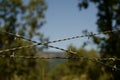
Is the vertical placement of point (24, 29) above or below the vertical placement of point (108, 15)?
above

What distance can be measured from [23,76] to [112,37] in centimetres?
1485

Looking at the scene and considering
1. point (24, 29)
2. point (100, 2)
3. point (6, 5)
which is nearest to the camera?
point (100, 2)

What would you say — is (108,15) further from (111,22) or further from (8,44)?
(8,44)

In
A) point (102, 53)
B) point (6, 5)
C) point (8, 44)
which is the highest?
point (6, 5)

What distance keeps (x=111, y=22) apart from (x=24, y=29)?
15429 mm

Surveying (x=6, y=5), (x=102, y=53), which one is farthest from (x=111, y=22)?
(x=6, y=5)

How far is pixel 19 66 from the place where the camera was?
31.7 m

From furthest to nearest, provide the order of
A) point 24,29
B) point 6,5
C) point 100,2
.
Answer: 1. point 24,29
2. point 6,5
3. point 100,2

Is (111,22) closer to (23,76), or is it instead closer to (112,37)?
(112,37)

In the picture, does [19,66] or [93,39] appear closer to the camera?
[93,39]

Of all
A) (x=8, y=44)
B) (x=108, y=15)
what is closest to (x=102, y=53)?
(x=108, y=15)

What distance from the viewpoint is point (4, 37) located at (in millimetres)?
31016

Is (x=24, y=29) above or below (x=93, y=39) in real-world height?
above

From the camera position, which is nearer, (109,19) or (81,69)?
(109,19)
